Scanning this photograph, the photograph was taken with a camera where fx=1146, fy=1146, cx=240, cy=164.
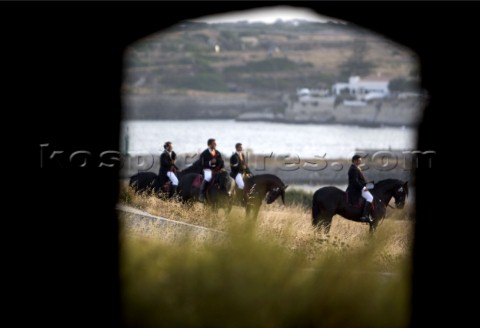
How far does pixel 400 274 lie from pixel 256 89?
125425 mm

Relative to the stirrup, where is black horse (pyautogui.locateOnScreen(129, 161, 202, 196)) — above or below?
above

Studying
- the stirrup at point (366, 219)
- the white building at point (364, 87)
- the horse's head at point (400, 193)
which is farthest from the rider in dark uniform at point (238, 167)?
the white building at point (364, 87)

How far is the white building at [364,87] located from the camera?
425ft

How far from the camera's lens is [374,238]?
8.71 metres

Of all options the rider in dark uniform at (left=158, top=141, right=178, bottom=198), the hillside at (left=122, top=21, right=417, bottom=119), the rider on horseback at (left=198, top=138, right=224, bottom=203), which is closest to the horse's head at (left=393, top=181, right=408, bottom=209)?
the rider on horseback at (left=198, top=138, right=224, bottom=203)

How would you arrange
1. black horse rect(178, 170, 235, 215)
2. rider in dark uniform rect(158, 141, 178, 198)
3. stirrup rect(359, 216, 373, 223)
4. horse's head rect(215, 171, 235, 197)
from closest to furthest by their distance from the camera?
stirrup rect(359, 216, 373, 223) → black horse rect(178, 170, 235, 215) → horse's head rect(215, 171, 235, 197) → rider in dark uniform rect(158, 141, 178, 198)

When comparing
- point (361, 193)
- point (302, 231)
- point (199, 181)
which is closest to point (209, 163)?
point (199, 181)

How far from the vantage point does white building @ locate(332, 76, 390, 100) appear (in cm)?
12962

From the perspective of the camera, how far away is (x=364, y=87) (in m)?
134

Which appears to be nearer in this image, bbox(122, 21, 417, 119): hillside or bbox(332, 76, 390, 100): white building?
bbox(122, 21, 417, 119): hillside

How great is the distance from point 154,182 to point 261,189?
2371mm

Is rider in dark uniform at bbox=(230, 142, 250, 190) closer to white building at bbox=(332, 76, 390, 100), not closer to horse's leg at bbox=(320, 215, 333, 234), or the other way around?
horse's leg at bbox=(320, 215, 333, 234)

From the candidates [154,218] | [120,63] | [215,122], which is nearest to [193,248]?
[120,63]

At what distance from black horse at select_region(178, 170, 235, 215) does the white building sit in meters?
107
